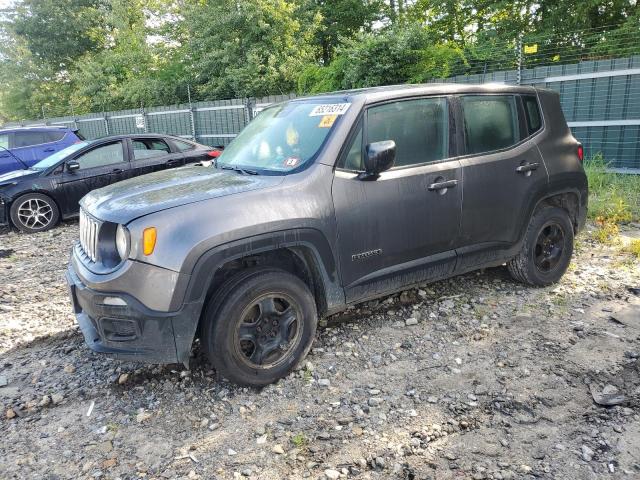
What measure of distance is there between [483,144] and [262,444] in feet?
9.26

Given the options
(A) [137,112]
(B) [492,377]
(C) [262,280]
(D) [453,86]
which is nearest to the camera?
(C) [262,280]

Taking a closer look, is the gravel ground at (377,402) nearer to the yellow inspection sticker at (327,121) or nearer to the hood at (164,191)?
the hood at (164,191)

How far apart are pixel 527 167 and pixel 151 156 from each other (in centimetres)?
661

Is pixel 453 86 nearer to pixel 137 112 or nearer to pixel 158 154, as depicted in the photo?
pixel 158 154

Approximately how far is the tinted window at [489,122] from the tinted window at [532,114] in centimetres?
15

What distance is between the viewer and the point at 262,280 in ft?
10.1

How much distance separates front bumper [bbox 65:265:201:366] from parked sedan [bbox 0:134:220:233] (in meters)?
6.06

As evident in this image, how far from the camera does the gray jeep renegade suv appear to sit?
2.88 metres

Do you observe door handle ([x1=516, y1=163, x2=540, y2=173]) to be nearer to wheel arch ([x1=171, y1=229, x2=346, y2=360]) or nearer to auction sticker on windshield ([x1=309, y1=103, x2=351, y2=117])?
auction sticker on windshield ([x1=309, y1=103, x2=351, y2=117])

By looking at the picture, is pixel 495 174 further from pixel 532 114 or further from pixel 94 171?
pixel 94 171

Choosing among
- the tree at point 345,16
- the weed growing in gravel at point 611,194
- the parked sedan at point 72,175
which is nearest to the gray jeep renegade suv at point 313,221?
the weed growing in gravel at point 611,194

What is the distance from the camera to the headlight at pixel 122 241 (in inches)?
113

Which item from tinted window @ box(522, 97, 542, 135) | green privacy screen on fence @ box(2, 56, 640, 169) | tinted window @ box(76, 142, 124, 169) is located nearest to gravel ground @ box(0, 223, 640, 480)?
tinted window @ box(522, 97, 542, 135)

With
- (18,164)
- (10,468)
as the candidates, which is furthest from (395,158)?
(18,164)
